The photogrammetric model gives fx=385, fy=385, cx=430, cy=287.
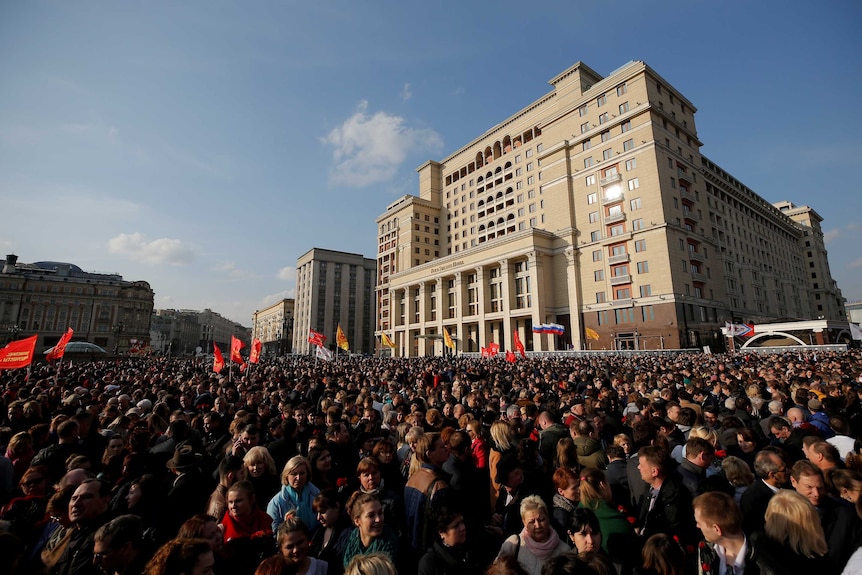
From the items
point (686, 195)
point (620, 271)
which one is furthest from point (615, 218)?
point (686, 195)

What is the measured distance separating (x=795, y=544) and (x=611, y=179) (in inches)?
Result: 2053

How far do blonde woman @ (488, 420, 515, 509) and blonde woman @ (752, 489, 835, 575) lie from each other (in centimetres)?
253

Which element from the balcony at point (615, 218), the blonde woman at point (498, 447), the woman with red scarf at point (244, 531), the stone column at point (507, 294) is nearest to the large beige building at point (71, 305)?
the stone column at point (507, 294)

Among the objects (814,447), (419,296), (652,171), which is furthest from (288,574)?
(419,296)

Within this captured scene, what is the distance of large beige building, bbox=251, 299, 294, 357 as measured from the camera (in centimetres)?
10750

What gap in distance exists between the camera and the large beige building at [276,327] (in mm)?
107500

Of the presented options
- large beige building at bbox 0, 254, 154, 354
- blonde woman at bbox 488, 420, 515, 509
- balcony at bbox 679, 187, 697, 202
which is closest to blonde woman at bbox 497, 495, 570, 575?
blonde woman at bbox 488, 420, 515, 509

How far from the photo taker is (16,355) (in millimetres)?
13328

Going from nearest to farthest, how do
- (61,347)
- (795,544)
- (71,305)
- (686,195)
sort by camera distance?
(795,544), (61,347), (686,195), (71,305)

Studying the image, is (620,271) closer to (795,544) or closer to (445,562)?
(795,544)

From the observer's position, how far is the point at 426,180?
78.9 metres

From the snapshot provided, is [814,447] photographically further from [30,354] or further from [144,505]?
[30,354]

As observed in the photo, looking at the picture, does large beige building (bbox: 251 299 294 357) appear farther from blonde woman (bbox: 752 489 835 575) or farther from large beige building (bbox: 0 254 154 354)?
blonde woman (bbox: 752 489 835 575)

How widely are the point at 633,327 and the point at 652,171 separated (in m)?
18.2
